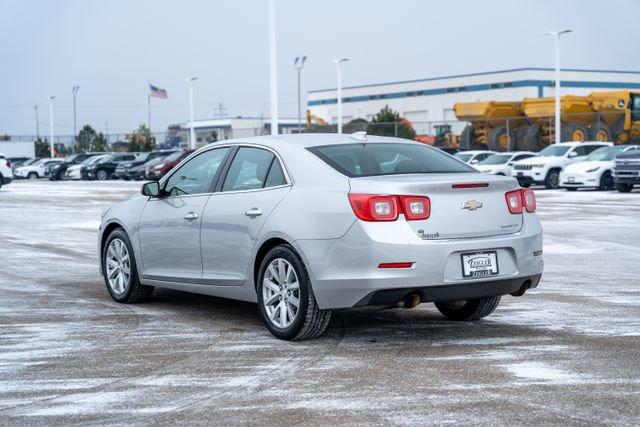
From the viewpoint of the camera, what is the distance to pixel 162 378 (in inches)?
262

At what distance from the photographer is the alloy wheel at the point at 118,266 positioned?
995 centimetres

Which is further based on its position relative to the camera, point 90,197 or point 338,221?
point 90,197

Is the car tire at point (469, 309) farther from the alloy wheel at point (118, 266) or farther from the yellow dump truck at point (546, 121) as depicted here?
the yellow dump truck at point (546, 121)

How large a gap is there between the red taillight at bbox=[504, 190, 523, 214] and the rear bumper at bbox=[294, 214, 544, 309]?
347mm

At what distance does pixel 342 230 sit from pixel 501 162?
3363 cm

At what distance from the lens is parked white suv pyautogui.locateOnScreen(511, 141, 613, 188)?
1460 inches

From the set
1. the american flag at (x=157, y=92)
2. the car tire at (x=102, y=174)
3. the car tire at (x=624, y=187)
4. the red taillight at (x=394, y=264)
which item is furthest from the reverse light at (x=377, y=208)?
the american flag at (x=157, y=92)

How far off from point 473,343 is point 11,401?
326 cm

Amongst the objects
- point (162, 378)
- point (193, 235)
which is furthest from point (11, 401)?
point (193, 235)

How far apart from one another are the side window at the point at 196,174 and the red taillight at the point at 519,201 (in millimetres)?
2414

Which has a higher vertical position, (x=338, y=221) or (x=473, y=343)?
(x=338, y=221)

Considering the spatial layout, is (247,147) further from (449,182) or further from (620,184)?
(620,184)

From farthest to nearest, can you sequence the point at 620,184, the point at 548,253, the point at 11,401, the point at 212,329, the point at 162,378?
the point at 620,184, the point at 548,253, the point at 212,329, the point at 162,378, the point at 11,401

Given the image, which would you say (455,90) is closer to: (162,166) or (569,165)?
(162,166)
